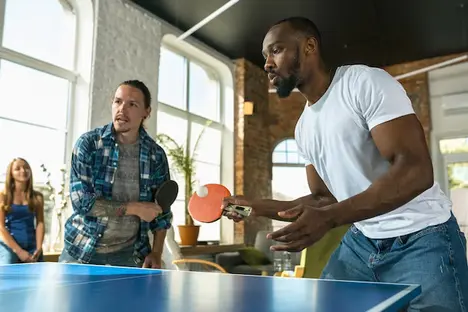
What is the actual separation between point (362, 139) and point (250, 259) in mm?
4908

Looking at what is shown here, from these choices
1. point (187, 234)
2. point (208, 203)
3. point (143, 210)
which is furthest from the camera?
point (187, 234)

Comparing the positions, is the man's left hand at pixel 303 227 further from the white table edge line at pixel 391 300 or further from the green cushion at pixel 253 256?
the green cushion at pixel 253 256

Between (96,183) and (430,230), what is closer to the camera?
(430,230)

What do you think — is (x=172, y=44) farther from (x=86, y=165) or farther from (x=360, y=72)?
(x=360, y=72)

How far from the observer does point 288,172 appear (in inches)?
332

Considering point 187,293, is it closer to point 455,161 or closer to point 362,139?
point 362,139

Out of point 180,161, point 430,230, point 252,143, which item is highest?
point 252,143

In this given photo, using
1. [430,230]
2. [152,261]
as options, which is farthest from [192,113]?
[430,230]

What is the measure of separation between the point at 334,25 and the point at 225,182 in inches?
108

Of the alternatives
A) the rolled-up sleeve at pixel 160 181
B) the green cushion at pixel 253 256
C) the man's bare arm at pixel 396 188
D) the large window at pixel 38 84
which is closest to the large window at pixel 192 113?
the green cushion at pixel 253 256

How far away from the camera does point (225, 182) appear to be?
711 cm

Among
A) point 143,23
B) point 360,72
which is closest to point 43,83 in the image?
point 143,23

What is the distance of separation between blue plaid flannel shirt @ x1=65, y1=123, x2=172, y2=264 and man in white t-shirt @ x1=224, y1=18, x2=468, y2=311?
2.49ft

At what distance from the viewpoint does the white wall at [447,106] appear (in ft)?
23.7
